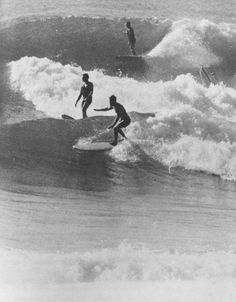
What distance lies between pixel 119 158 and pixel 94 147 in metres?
0.18

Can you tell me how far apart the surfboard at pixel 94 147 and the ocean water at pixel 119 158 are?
33 mm

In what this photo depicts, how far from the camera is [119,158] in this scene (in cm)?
350

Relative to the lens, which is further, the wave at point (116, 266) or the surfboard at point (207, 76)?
the surfboard at point (207, 76)

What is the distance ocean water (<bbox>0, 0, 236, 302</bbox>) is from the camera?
3223mm

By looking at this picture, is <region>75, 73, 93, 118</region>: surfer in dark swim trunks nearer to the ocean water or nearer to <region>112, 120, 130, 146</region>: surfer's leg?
the ocean water

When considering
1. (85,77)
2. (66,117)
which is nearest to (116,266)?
(66,117)

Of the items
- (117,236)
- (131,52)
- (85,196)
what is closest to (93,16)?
(131,52)

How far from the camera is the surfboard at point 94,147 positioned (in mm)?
3459

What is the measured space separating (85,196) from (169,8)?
Answer: 54.7 inches

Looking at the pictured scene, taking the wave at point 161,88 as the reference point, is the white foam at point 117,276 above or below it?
below

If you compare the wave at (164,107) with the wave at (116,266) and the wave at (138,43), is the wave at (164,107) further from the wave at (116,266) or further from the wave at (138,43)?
the wave at (116,266)

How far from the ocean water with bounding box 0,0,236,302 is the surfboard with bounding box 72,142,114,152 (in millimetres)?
33

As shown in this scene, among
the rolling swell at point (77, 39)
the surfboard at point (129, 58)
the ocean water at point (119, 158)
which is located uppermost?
the rolling swell at point (77, 39)

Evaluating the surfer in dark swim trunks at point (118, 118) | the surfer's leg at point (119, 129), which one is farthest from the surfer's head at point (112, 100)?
the surfer's leg at point (119, 129)
